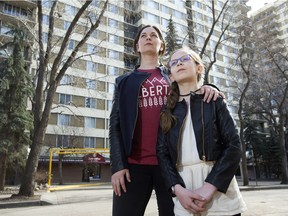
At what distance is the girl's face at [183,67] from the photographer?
2.41 m

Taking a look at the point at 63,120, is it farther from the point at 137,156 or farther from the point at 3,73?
the point at 137,156

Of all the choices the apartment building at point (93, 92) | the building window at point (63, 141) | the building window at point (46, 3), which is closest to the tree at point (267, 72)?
the apartment building at point (93, 92)

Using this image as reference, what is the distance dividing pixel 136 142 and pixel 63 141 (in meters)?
36.3

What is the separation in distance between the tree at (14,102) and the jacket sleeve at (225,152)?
20962 mm

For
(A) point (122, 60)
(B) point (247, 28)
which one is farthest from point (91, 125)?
(B) point (247, 28)

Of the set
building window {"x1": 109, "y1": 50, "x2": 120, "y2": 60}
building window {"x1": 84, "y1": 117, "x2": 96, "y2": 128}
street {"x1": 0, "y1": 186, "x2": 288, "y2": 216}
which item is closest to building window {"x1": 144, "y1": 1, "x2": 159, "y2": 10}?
building window {"x1": 109, "y1": 50, "x2": 120, "y2": 60}

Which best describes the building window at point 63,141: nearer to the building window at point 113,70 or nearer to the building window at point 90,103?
the building window at point 90,103

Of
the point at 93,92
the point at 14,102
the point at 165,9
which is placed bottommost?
the point at 14,102

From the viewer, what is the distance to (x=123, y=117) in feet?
8.89

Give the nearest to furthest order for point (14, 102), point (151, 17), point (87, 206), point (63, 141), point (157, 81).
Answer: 1. point (157, 81)
2. point (87, 206)
3. point (14, 102)
4. point (63, 141)
5. point (151, 17)

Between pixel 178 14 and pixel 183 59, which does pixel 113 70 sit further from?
pixel 183 59

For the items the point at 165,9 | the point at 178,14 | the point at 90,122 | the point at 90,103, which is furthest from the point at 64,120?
the point at 178,14

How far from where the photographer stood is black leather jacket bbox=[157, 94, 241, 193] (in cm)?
204

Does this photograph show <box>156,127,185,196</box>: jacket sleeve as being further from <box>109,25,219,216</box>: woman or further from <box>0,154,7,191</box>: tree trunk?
<box>0,154,7,191</box>: tree trunk
